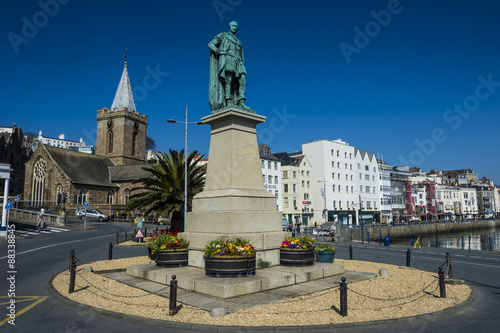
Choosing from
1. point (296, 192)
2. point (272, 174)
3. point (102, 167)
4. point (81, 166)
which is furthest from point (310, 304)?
point (102, 167)

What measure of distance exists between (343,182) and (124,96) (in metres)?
54.5

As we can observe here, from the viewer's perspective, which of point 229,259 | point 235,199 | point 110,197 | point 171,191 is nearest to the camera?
point 229,259

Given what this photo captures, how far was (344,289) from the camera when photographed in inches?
281

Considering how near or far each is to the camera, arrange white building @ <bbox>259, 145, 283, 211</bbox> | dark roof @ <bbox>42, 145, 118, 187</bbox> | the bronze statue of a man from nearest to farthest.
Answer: the bronze statue of a man
white building @ <bbox>259, 145, 283, 211</bbox>
dark roof @ <bbox>42, 145, 118, 187</bbox>

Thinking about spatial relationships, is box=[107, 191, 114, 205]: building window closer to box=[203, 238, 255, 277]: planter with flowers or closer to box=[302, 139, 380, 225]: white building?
box=[302, 139, 380, 225]: white building

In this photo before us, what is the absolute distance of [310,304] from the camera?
26.2 ft

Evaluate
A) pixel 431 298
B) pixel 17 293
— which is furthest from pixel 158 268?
pixel 431 298

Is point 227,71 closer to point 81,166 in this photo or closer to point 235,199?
point 235,199

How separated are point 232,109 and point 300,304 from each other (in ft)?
21.4

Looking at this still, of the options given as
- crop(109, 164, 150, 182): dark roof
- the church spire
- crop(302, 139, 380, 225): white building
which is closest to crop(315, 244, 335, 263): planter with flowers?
crop(302, 139, 380, 225): white building

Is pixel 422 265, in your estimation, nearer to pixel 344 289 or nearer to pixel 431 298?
pixel 431 298

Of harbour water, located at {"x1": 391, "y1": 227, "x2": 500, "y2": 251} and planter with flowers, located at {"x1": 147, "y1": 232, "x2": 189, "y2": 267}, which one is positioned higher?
planter with flowers, located at {"x1": 147, "y1": 232, "x2": 189, "y2": 267}

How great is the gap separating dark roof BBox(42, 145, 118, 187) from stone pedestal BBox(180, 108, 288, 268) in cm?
5580

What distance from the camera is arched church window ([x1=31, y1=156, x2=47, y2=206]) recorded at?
63812mm
